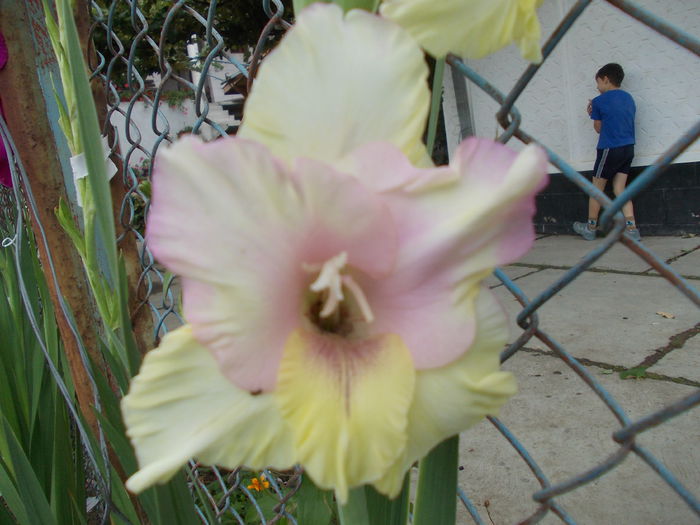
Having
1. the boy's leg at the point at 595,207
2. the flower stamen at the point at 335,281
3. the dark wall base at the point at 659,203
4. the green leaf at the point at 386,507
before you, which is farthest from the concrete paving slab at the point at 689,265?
the flower stamen at the point at 335,281

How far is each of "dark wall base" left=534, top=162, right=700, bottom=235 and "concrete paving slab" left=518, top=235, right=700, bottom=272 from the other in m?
0.14

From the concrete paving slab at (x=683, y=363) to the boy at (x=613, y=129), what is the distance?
1.97 meters

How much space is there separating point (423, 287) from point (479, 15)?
21 cm

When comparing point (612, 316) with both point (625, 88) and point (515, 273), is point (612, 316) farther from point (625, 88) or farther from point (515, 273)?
point (625, 88)

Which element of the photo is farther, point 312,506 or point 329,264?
point 312,506

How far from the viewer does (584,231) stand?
221 inches

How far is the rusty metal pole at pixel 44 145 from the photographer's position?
125cm

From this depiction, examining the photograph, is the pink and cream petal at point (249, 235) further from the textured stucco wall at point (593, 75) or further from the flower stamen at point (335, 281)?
the textured stucco wall at point (593, 75)

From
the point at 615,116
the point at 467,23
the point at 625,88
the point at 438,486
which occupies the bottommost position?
the point at 615,116

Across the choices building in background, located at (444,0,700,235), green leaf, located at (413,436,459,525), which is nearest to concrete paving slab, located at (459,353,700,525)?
green leaf, located at (413,436,459,525)

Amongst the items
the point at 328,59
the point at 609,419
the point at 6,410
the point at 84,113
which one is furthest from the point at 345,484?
the point at 609,419

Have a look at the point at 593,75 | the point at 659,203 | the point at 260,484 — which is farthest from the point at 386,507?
the point at 593,75

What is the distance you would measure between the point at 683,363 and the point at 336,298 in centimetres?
299

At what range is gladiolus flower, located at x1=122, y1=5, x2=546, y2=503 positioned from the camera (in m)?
0.37
